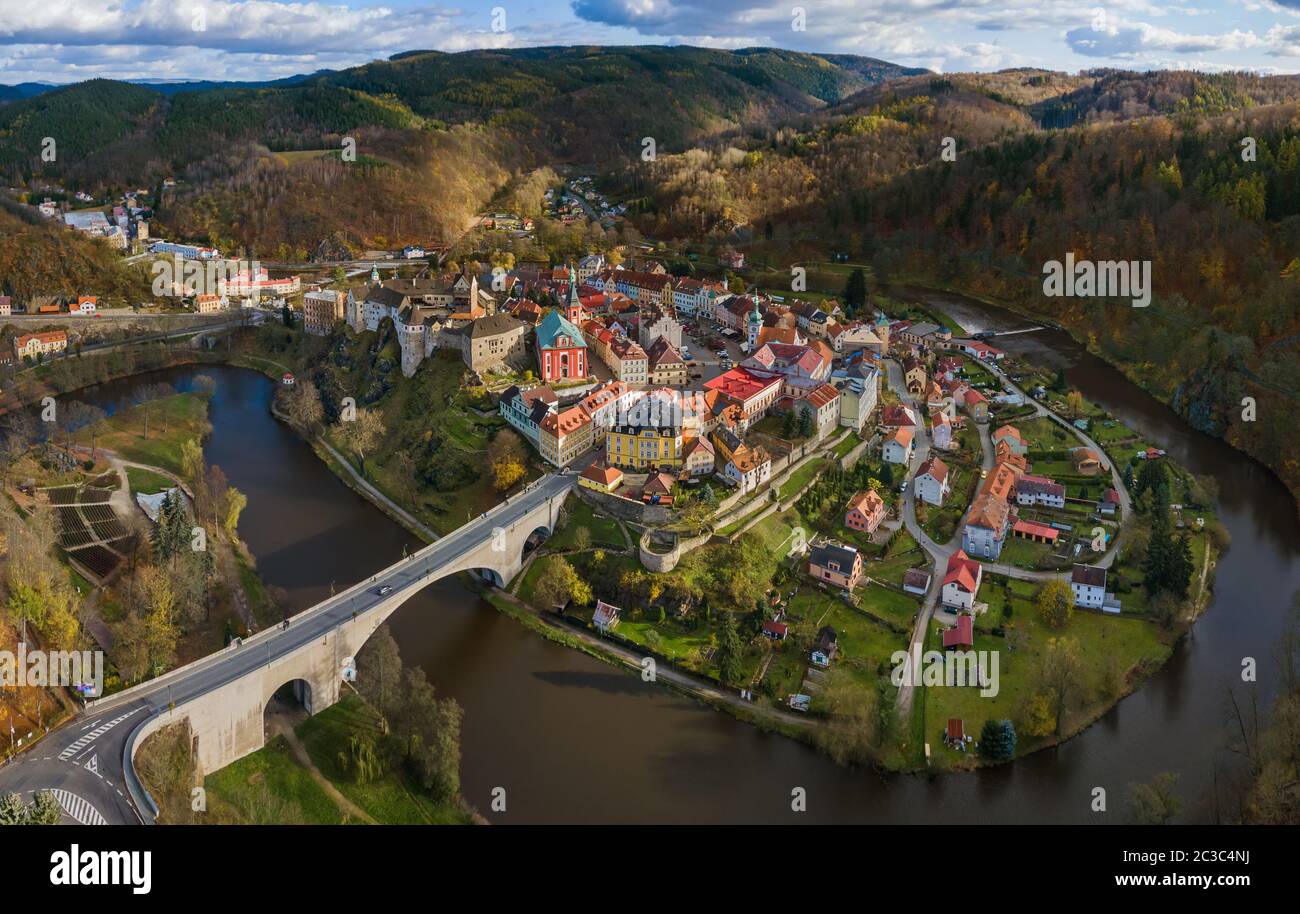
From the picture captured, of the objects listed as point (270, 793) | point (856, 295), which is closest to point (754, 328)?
point (856, 295)

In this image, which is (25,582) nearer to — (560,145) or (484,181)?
(484,181)

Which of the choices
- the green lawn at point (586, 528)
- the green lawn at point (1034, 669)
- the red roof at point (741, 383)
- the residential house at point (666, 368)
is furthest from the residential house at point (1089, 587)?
the residential house at point (666, 368)

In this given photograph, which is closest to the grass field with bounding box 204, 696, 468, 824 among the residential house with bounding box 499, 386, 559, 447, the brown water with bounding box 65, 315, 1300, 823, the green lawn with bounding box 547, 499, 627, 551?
the brown water with bounding box 65, 315, 1300, 823

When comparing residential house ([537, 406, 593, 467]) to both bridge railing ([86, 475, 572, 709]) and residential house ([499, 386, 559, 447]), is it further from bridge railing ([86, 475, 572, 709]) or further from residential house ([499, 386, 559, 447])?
bridge railing ([86, 475, 572, 709])

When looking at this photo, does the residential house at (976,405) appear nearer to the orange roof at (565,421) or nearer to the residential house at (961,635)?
the residential house at (961,635)

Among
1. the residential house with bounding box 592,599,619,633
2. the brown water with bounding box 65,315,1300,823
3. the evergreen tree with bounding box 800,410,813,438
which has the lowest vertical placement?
the brown water with bounding box 65,315,1300,823

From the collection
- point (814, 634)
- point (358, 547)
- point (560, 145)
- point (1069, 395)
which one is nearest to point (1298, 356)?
point (1069, 395)

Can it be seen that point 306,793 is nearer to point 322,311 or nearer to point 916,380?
point 916,380
